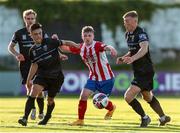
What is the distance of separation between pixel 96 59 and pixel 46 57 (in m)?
1.38

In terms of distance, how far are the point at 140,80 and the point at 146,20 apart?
2855cm

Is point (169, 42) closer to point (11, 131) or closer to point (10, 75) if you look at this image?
point (10, 75)

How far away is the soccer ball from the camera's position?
14.5 meters

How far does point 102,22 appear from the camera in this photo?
42.2 m

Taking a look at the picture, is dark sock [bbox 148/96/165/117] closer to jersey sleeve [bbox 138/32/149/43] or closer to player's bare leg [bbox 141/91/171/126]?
player's bare leg [bbox 141/91/171/126]

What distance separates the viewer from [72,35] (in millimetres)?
40438

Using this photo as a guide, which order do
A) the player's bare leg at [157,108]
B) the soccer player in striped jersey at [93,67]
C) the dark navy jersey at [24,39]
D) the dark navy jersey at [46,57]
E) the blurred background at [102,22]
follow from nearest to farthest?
the dark navy jersey at [46,57] < the player's bare leg at [157,108] < the soccer player in striped jersey at [93,67] < the dark navy jersey at [24,39] < the blurred background at [102,22]

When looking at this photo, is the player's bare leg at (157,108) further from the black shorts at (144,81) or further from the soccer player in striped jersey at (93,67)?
the soccer player in striped jersey at (93,67)

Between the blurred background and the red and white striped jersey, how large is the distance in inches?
980

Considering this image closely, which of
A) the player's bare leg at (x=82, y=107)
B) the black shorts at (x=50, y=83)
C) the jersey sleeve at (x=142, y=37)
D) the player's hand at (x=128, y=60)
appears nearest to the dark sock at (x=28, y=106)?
the black shorts at (x=50, y=83)

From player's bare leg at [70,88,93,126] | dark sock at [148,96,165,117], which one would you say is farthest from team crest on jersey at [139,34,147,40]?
player's bare leg at [70,88,93,126]

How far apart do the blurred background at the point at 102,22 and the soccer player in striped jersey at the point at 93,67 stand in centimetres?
2483

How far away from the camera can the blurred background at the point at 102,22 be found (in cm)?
4041

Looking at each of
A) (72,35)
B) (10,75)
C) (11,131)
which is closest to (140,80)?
(11,131)
